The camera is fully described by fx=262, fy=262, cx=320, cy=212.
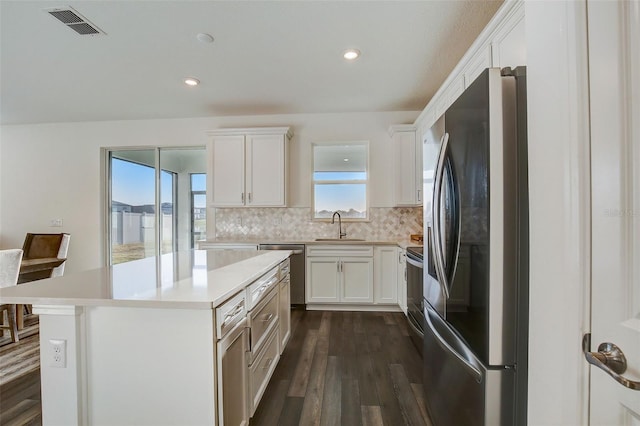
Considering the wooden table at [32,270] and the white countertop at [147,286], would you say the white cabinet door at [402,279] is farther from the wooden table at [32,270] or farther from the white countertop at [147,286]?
the wooden table at [32,270]

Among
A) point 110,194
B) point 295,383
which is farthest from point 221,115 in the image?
point 295,383

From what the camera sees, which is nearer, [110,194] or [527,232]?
[527,232]

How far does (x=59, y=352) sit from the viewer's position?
103 centimetres

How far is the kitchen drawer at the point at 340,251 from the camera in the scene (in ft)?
11.0

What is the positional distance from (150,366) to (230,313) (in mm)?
342

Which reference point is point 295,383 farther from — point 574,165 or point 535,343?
point 574,165

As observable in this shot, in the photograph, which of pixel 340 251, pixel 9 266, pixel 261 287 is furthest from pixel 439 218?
pixel 9 266

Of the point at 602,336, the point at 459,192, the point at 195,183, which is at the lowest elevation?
the point at 602,336

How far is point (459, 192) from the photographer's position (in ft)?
3.78

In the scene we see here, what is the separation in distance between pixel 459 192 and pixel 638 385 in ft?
2.52

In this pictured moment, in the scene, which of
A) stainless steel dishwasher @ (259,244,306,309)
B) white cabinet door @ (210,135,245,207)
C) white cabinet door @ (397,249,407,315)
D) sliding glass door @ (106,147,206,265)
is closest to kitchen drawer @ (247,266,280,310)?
stainless steel dishwasher @ (259,244,306,309)

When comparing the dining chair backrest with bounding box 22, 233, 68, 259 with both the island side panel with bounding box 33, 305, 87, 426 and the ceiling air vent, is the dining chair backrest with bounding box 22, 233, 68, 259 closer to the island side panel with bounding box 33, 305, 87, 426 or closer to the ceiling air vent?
the ceiling air vent

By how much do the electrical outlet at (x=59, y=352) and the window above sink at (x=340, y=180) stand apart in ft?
10.3

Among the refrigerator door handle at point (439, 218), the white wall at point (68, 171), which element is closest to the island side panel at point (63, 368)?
the refrigerator door handle at point (439, 218)
